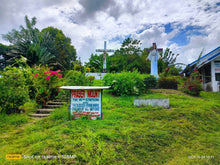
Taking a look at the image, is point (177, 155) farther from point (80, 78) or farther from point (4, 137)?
point (80, 78)

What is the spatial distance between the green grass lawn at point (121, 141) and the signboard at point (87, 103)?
35cm

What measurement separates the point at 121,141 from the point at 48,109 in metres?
3.82

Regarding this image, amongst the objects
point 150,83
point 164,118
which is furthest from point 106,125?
point 150,83

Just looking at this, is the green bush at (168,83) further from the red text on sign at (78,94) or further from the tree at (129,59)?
the tree at (129,59)

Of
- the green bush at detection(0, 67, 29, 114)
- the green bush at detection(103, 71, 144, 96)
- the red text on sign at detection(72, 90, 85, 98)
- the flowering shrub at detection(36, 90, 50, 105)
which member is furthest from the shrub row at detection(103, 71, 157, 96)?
the green bush at detection(0, 67, 29, 114)

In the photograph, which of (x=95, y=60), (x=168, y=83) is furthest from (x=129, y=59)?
(x=168, y=83)

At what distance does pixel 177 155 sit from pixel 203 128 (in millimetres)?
1835

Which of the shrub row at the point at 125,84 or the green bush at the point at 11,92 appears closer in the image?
the green bush at the point at 11,92

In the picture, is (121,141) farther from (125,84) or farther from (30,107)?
(30,107)

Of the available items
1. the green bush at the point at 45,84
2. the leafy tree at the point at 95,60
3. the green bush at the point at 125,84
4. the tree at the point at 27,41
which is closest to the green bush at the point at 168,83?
the green bush at the point at 125,84

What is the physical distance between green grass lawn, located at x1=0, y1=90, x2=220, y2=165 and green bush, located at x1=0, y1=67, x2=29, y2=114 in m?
0.57

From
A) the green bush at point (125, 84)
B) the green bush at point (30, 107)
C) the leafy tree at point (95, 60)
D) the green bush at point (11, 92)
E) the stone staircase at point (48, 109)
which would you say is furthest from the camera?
the leafy tree at point (95, 60)

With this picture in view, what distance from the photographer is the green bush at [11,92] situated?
4.37m

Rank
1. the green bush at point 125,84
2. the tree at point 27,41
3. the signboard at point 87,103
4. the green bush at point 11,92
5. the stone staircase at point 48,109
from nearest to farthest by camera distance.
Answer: the signboard at point 87,103, the green bush at point 11,92, the stone staircase at point 48,109, the green bush at point 125,84, the tree at point 27,41
